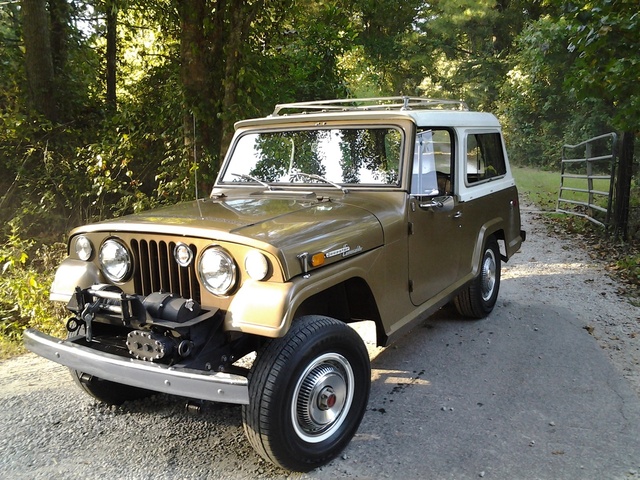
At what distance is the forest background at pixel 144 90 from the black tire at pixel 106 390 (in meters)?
2.17

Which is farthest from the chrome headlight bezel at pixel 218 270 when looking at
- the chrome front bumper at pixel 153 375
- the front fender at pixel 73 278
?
the front fender at pixel 73 278

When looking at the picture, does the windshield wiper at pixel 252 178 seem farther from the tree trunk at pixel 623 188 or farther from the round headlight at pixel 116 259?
the tree trunk at pixel 623 188

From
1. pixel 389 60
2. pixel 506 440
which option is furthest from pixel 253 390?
pixel 389 60

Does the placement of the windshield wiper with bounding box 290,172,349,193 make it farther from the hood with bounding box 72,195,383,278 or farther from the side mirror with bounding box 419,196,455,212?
the side mirror with bounding box 419,196,455,212

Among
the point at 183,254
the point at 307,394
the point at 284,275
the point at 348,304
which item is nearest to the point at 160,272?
the point at 183,254

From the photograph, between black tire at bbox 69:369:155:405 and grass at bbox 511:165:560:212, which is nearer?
black tire at bbox 69:369:155:405

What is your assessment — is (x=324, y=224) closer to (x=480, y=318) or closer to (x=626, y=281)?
(x=480, y=318)

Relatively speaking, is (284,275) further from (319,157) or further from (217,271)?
(319,157)

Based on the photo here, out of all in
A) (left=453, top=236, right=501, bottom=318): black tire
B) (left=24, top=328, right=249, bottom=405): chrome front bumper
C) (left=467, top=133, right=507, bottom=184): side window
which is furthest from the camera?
(left=453, top=236, right=501, bottom=318): black tire

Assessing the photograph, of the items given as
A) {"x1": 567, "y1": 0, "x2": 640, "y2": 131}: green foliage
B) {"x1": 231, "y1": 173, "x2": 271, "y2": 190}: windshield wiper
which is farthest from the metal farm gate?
{"x1": 231, "y1": 173, "x2": 271, "y2": 190}: windshield wiper

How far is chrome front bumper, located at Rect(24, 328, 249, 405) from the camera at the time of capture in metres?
2.71

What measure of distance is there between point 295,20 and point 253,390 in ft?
27.1

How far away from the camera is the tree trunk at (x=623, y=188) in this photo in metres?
8.62

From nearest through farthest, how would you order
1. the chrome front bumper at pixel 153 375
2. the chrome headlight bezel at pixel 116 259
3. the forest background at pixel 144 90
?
the chrome front bumper at pixel 153 375 < the chrome headlight bezel at pixel 116 259 < the forest background at pixel 144 90
